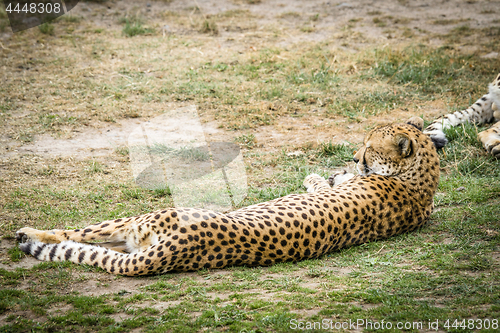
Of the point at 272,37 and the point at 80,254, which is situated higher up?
the point at 272,37

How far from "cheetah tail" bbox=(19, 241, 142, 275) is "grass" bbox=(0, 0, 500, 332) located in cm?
8

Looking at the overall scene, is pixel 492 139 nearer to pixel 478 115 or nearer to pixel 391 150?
pixel 478 115

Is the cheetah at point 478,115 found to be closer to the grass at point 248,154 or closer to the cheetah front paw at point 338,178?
the grass at point 248,154

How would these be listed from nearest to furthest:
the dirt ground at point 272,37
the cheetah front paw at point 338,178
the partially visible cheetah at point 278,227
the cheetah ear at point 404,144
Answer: the partially visible cheetah at point 278,227, the cheetah ear at point 404,144, the cheetah front paw at point 338,178, the dirt ground at point 272,37

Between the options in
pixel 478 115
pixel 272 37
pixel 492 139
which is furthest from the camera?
pixel 272 37

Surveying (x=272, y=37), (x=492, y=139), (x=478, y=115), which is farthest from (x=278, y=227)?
(x=272, y=37)

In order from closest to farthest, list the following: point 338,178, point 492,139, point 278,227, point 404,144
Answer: point 278,227 < point 404,144 < point 338,178 < point 492,139

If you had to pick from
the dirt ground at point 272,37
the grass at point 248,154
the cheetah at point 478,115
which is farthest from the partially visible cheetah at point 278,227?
the dirt ground at point 272,37

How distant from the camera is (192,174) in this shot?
17.7ft

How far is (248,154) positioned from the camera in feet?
19.3

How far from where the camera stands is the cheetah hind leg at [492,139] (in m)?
5.46

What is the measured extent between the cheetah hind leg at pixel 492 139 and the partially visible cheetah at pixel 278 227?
1.45 metres

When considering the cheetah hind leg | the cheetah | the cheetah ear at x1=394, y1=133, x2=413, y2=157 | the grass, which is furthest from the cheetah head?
the cheetah

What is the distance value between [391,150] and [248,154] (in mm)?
1926
